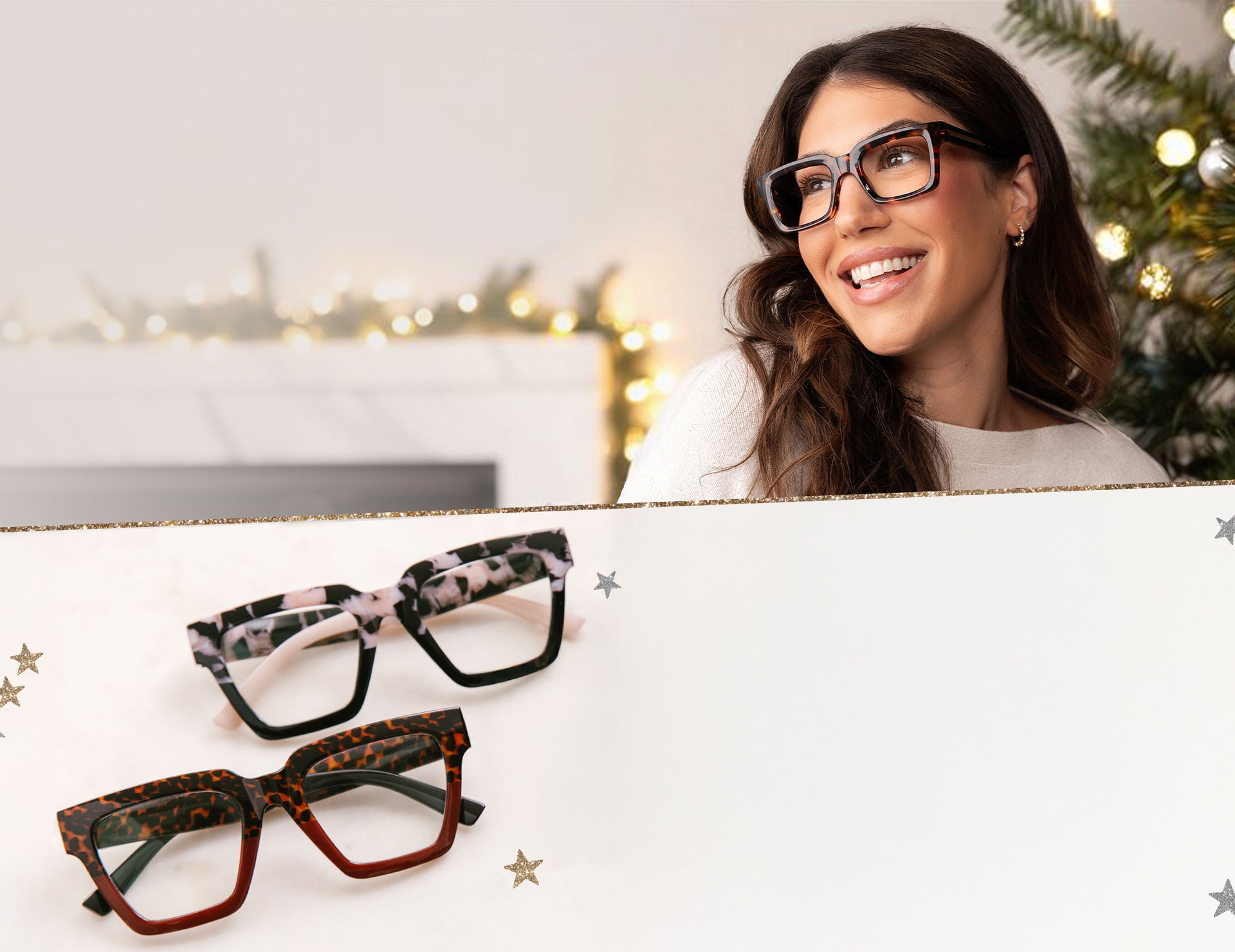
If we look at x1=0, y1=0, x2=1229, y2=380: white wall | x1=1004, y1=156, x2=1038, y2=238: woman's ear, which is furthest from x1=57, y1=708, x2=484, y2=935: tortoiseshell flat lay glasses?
x1=0, y1=0, x2=1229, y2=380: white wall

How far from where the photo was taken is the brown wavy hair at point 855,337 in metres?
0.62

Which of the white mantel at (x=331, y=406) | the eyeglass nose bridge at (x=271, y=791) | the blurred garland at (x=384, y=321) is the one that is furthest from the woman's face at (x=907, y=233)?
the white mantel at (x=331, y=406)

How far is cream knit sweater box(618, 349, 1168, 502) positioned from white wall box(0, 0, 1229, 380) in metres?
0.52

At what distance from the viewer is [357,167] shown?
3.87ft

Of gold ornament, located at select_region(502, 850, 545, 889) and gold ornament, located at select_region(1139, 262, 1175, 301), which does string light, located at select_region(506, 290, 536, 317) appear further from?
gold ornament, located at select_region(502, 850, 545, 889)

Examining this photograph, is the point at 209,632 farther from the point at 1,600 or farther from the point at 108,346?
the point at 108,346

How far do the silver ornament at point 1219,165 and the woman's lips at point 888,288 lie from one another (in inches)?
15.2

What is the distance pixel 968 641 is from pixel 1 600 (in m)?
0.35

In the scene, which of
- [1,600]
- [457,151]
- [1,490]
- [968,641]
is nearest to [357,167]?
[457,151]

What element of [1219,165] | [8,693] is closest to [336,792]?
[8,693]

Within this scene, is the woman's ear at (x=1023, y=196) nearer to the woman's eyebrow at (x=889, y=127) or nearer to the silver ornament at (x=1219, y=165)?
the woman's eyebrow at (x=889, y=127)

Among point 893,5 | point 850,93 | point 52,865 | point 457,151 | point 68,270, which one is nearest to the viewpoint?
point 52,865

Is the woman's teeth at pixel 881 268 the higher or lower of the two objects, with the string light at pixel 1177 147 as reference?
lower

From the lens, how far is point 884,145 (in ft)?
2.04
